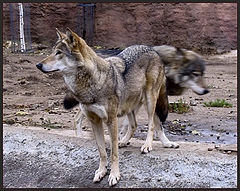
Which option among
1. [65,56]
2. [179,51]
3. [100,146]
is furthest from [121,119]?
[65,56]

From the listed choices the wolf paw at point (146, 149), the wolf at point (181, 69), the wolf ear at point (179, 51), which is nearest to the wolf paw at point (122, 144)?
the wolf at point (181, 69)

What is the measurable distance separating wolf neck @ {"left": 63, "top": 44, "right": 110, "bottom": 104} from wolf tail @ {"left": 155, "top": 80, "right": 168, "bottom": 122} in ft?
4.98

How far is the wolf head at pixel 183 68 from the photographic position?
5.99 metres

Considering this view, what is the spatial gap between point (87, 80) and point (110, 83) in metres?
0.35

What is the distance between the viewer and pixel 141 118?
819 centimetres

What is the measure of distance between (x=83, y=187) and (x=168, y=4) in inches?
561

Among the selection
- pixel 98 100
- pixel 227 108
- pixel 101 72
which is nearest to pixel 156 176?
pixel 98 100

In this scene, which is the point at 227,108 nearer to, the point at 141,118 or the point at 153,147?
the point at 141,118

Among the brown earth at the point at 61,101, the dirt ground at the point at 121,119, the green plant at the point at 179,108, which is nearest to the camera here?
the dirt ground at the point at 121,119

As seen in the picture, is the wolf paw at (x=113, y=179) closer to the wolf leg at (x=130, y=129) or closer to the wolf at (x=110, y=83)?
the wolf at (x=110, y=83)

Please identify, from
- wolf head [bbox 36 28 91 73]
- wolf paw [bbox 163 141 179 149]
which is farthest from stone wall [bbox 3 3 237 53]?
wolf head [bbox 36 28 91 73]

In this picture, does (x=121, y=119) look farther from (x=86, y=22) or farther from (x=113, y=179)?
(x=86, y=22)

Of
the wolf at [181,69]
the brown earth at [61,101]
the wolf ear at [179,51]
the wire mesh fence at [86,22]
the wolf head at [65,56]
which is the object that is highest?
the wolf head at [65,56]

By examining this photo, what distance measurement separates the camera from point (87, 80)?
4.45 metres
